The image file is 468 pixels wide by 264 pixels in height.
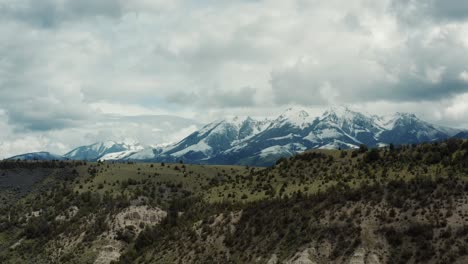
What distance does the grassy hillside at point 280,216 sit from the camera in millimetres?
60500

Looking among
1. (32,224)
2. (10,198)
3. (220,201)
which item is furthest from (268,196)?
(10,198)

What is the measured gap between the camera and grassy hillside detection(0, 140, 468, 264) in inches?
2382

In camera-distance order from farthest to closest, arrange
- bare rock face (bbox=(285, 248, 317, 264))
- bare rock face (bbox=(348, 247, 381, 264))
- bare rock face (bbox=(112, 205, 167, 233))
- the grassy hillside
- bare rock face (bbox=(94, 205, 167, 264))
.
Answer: bare rock face (bbox=(112, 205, 167, 233))
bare rock face (bbox=(94, 205, 167, 264))
bare rock face (bbox=(285, 248, 317, 264))
the grassy hillside
bare rock face (bbox=(348, 247, 381, 264))

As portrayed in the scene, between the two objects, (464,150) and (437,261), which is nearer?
(437,261)

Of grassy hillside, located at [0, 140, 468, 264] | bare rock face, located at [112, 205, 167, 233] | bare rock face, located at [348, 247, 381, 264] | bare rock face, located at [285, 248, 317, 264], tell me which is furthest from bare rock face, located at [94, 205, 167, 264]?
bare rock face, located at [348, 247, 381, 264]

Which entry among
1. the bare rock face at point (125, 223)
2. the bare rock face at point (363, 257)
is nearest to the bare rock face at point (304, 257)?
the bare rock face at point (363, 257)

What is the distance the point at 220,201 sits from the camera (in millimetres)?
96062

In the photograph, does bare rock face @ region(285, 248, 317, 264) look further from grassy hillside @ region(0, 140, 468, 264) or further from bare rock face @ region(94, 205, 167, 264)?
bare rock face @ region(94, 205, 167, 264)

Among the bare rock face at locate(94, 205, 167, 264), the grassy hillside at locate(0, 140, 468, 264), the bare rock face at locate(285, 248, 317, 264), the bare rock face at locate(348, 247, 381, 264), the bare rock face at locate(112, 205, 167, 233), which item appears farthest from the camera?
the bare rock face at locate(112, 205, 167, 233)

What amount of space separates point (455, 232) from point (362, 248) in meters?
10.7

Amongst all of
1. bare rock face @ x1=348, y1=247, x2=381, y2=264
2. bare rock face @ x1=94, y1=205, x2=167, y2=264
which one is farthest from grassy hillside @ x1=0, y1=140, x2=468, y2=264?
bare rock face @ x1=94, y1=205, x2=167, y2=264

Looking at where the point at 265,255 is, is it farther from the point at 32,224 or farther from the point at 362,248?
the point at 32,224

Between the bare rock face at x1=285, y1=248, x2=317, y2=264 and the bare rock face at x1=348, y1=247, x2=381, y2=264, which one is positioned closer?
the bare rock face at x1=348, y1=247, x2=381, y2=264

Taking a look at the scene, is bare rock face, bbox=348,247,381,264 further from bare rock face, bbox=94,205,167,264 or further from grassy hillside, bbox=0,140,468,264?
bare rock face, bbox=94,205,167,264
